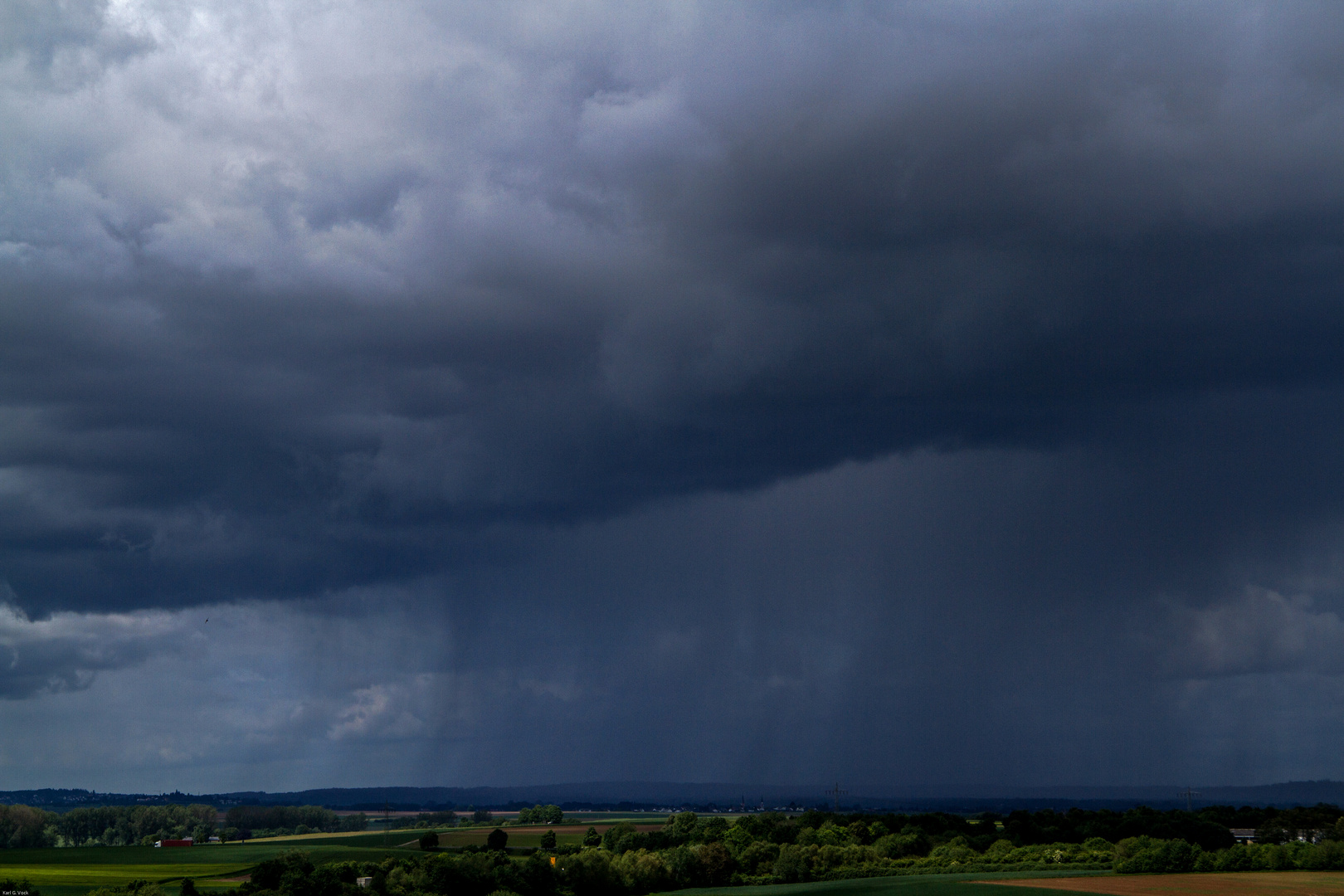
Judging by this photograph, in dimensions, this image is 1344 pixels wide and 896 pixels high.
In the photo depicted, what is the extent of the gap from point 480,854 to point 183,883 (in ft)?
126

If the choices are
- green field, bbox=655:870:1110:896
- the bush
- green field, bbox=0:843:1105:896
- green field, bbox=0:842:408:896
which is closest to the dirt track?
the bush

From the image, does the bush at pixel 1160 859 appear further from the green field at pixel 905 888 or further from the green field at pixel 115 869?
the green field at pixel 115 869

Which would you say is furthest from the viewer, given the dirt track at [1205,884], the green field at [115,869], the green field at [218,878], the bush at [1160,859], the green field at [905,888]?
the bush at [1160,859]

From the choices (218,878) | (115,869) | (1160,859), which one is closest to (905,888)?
(1160,859)

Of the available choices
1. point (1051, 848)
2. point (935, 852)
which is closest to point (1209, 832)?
point (1051, 848)

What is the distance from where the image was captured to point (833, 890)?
149 m

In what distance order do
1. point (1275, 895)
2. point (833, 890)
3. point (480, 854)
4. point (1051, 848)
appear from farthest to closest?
point (1051, 848) < point (480, 854) < point (833, 890) < point (1275, 895)

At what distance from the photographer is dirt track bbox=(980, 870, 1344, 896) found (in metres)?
130

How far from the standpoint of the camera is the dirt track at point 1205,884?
425 feet

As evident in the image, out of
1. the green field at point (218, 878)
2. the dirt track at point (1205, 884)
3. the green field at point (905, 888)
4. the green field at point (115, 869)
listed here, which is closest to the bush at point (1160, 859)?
the green field at point (905, 888)

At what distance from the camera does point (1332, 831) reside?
18888cm

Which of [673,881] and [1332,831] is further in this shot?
[1332,831]

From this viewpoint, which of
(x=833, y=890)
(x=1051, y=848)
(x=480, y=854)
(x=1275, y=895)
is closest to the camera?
(x=1275, y=895)

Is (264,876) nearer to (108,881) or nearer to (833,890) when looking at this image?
(108,881)
